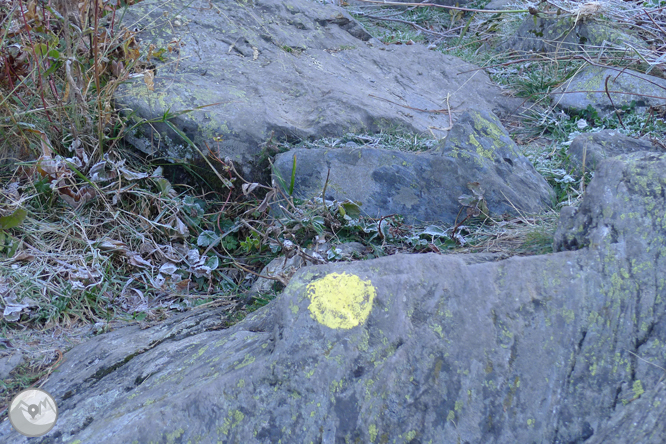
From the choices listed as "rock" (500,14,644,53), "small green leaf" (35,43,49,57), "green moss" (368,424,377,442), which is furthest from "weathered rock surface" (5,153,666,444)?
"rock" (500,14,644,53)

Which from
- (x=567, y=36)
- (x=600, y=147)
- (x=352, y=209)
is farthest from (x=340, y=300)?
(x=567, y=36)

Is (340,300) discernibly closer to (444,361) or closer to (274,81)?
(444,361)

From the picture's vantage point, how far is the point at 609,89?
4145mm

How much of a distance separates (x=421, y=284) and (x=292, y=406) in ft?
1.62

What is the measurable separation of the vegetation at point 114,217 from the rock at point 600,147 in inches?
3.9

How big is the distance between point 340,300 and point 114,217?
1.70m

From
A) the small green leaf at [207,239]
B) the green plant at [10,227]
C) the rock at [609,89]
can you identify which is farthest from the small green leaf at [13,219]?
the rock at [609,89]

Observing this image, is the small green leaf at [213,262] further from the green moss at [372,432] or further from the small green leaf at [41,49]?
the green moss at [372,432]

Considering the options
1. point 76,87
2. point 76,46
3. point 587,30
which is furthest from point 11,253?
point 587,30

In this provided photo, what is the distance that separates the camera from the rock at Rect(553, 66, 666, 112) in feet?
13.3

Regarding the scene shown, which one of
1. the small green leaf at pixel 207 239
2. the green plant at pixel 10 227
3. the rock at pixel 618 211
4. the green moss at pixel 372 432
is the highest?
the rock at pixel 618 211

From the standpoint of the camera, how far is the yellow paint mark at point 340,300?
1.41 m

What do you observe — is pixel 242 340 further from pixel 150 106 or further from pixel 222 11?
Result: pixel 222 11

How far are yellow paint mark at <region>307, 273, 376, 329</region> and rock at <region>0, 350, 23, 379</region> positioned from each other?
1251 mm
